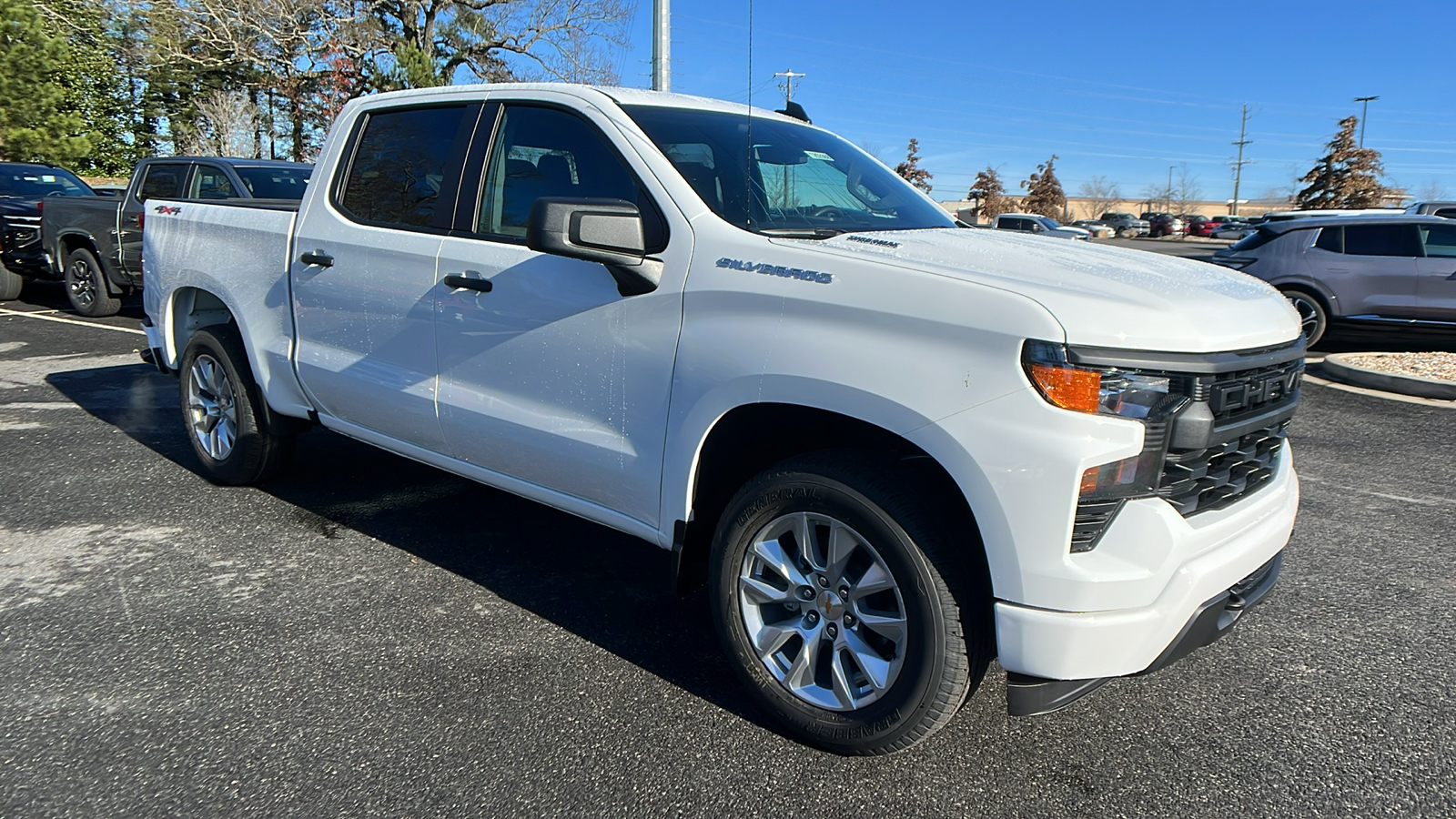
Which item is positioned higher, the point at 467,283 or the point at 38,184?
the point at 38,184

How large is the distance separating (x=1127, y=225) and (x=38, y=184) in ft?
220

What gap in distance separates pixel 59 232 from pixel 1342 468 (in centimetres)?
1342

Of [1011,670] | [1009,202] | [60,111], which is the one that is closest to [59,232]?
[1011,670]

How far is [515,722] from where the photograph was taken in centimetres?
296

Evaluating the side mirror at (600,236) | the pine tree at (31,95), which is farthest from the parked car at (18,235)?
the pine tree at (31,95)

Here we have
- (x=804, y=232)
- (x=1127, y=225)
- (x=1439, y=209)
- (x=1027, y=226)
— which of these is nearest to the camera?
(x=804, y=232)

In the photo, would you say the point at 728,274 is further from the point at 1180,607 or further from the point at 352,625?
the point at 352,625

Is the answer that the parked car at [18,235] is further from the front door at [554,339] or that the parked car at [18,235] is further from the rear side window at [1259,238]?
the rear side window at [1259,238]

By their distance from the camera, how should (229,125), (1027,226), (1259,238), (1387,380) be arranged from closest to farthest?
(1387,380)
(1259,238)
(1027,226)
(229,125)

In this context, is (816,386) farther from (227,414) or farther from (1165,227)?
(1165,227)

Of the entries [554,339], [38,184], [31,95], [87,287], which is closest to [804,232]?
[554,339]

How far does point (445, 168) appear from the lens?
3.86m

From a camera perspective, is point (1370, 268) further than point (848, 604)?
Yes

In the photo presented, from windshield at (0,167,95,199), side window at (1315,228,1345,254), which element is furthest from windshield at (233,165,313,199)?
side window at (1315,228,1345,254)
